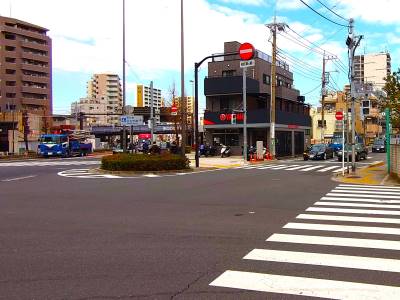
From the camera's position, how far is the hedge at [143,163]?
2652cm

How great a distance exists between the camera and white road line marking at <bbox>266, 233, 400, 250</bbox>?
784 cm

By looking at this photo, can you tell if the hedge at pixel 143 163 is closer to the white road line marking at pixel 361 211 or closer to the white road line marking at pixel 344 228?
the white road line marking at pixel 361 211

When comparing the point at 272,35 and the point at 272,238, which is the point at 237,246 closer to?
the point at 272,238

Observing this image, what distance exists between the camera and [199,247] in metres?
7.71

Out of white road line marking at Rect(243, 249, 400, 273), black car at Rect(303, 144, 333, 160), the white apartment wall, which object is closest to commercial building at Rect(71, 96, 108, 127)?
the white apartment wall

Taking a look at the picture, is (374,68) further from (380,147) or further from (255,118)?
(255,118)

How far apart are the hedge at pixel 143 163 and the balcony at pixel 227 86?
72.1 feet

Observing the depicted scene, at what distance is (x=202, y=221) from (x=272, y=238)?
2.15 m

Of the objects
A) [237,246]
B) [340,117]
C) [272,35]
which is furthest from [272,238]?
[272,35]

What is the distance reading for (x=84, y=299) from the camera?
5195 mm

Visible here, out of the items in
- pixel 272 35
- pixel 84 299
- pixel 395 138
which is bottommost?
pixel 84 299

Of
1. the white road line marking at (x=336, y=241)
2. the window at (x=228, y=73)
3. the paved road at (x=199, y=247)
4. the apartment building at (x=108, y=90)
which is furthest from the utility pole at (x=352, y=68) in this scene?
Result: the apartment building at (x=108, y=90)

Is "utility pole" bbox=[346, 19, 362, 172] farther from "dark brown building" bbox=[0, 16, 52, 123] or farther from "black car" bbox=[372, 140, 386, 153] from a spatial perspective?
"dark brown building" bbox=[0, 16, 52, 123]

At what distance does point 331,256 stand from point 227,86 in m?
42.7
